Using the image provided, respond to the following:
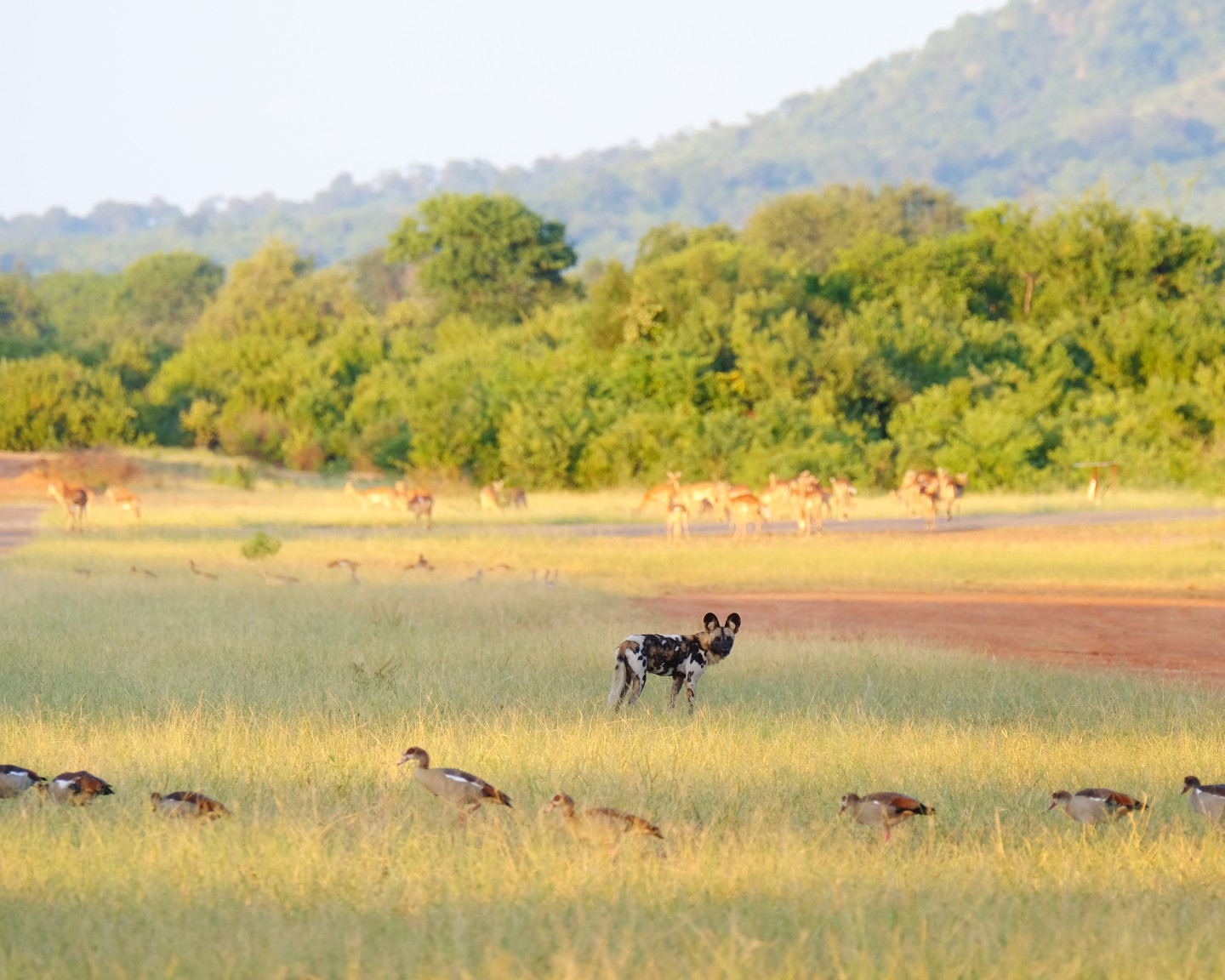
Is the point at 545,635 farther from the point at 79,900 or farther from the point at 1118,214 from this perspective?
the point at 1118,214

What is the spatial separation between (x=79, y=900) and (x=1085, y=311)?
5199cm

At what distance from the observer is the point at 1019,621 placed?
17.9 meters

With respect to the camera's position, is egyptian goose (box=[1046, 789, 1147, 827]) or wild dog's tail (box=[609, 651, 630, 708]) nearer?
egyptian goose (box=[1046, 789, 1147, 827])

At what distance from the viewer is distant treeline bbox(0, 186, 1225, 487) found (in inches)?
1758

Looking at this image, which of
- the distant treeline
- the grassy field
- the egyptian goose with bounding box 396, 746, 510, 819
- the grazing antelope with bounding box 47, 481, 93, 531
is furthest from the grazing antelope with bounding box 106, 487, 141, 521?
the egyptian goose with bounding box 396, 746, 510, 819

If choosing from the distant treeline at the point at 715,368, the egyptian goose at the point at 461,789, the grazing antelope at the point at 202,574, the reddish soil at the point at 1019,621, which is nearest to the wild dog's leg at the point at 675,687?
the egyptian goose at the point at 461,789

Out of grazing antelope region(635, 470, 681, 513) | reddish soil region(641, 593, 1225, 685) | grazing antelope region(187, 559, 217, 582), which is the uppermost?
grazing antelope region(635, 470, 681, 513)

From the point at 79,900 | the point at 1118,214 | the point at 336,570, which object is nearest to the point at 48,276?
the point at 1118,214

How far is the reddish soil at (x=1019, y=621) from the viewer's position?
595 inches

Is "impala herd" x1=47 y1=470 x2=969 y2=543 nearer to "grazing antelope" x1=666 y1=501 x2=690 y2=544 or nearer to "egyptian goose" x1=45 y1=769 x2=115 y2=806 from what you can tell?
"grazing antelope" x1=666 y1=501 x2=690 y2=544

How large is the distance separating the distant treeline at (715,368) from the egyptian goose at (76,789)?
3594cm

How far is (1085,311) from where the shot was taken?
178ft

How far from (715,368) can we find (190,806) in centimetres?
4123

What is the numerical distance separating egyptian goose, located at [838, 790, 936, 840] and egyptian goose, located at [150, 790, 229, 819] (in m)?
2.70
